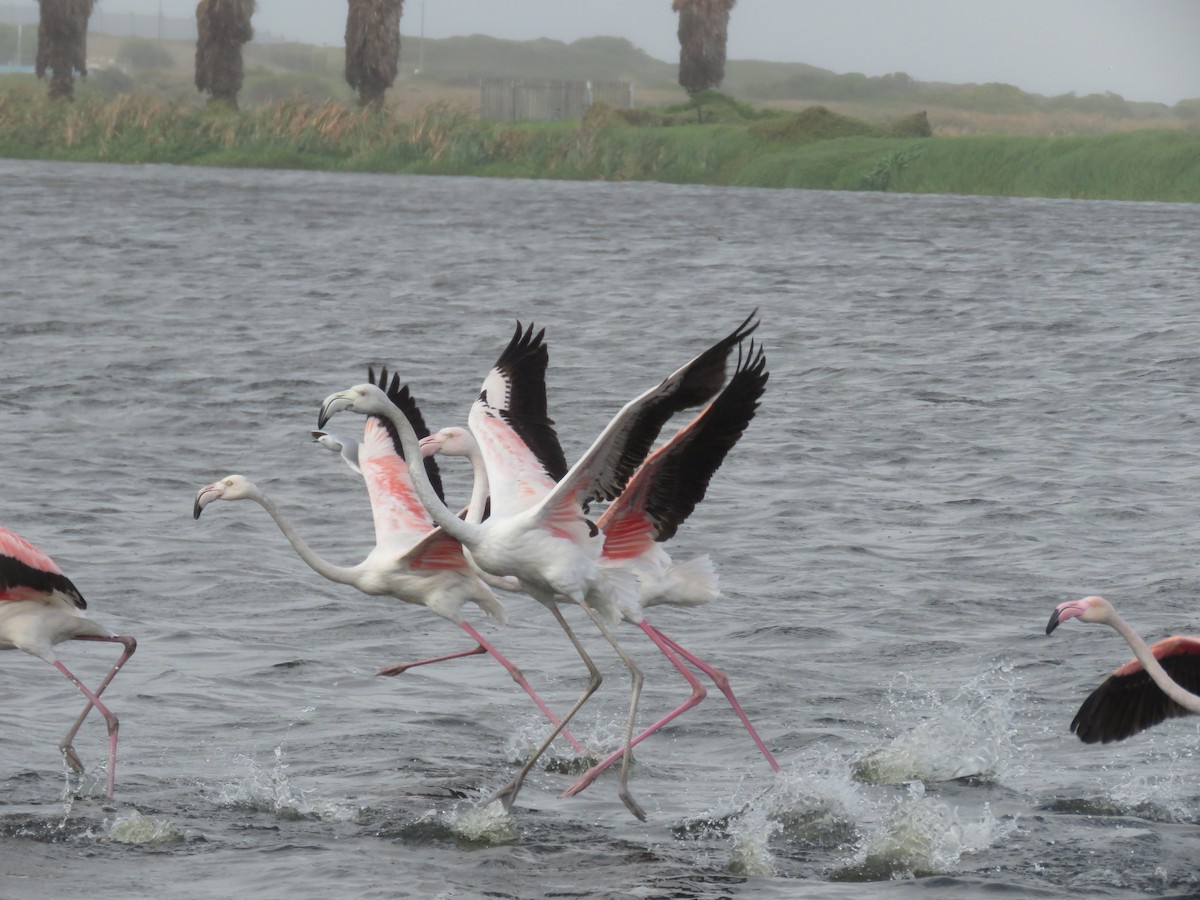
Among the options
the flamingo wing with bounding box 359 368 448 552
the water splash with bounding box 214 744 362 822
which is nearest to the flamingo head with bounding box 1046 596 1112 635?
the water splash with bounding box 214 744 362 822

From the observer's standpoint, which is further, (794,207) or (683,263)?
Result: (794,207)

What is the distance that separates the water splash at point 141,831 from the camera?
6.54 m

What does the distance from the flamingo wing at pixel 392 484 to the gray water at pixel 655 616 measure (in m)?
0.74

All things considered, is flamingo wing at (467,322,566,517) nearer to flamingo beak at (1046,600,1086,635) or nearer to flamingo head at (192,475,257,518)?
flamingo head at (192,475,257,518)

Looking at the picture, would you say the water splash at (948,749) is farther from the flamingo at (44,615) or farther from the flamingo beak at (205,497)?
the flamingo at (44,615)

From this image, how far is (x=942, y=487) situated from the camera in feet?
41.9

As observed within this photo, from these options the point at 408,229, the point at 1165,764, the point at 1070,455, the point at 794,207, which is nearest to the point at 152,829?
the point at 1165,764

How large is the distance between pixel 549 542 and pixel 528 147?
38.5 metres

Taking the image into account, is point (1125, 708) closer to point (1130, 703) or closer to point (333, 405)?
point (1130, 703)

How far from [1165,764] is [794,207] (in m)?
29.9

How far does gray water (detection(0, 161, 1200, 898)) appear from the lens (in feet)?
21.5

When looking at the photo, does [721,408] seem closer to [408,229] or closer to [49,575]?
[49,575]

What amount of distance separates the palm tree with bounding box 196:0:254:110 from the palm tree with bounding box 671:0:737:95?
12.5 m

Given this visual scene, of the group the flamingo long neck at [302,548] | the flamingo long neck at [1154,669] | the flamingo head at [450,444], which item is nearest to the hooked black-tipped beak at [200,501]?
the flamingo long neck at [302,548]
